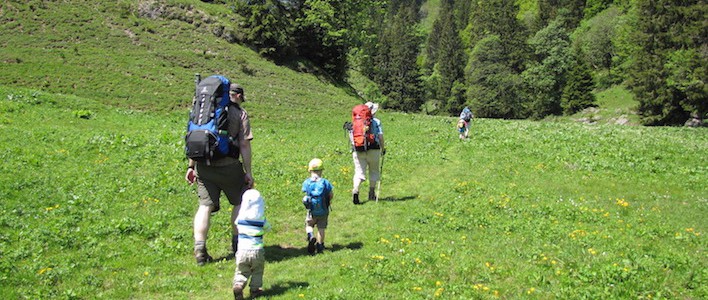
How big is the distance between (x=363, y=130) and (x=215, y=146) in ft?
19.9

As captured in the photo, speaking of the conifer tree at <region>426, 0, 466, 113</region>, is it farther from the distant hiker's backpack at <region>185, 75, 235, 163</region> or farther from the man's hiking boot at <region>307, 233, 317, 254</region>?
the distant hiker's backpack at <region>185, 75, 235, 163</region>

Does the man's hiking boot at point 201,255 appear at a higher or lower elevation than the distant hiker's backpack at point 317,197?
lower

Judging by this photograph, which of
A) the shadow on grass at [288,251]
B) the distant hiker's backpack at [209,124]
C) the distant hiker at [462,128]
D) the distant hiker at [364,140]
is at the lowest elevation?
the shadow on grass at [288,251]

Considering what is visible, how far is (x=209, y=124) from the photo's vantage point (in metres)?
7.84

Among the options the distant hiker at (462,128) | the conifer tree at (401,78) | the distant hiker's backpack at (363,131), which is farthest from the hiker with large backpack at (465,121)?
the conifer tree at (401,78)

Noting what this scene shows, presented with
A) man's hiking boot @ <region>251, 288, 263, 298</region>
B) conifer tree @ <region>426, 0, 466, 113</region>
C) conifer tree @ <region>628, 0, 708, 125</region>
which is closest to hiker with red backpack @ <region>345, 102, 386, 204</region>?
man's hiking boot @ <region>251, 288, 263, 298</region>

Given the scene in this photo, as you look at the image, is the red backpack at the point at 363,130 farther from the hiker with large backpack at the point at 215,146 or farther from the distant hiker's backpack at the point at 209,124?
the distant hiker's backpack at the point at 209,124

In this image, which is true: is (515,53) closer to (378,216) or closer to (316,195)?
(378,216)

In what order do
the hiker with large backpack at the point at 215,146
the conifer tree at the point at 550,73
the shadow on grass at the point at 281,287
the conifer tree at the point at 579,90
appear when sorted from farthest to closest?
the conifer tree at the point at 550,73 → the conifer tree at the point at 579,90 → the hiker with large backpack at the point at 215,146 → the shadow on grass at the point at 281,287

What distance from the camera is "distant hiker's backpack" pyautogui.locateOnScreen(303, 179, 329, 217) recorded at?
9219 mm

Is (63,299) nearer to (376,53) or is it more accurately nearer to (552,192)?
(552,192)

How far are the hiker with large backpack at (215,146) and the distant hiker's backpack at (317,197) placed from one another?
1284mm

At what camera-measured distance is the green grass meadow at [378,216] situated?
25.4 feet

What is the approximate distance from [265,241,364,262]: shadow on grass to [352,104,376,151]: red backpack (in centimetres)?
379
